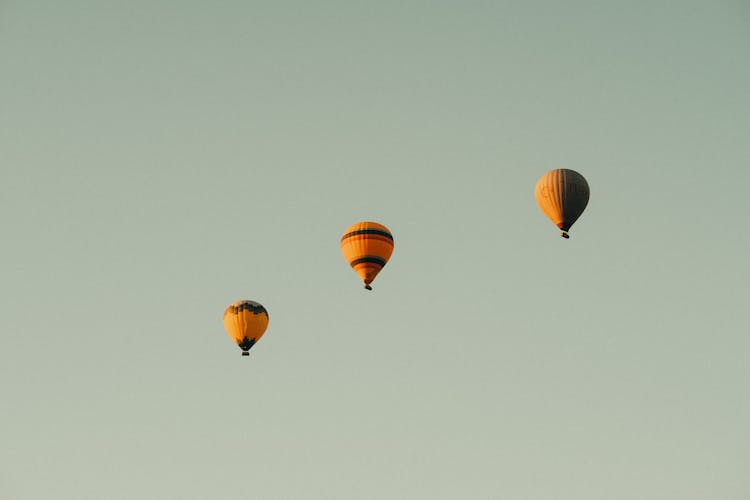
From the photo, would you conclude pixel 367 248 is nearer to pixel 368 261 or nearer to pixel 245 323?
pixel 368 261

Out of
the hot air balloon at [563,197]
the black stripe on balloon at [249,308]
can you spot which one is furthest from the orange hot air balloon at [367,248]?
the hot air balloon at [563,197]

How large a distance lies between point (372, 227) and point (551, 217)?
9.22 m

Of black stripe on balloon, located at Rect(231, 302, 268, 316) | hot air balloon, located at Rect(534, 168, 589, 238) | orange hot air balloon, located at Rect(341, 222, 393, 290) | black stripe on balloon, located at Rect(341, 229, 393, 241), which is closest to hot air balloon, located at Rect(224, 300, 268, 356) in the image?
black stripe on balloon, located at Rect(231, 302, 268, 316)

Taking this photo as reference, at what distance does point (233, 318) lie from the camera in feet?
207

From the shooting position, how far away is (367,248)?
59438 mm

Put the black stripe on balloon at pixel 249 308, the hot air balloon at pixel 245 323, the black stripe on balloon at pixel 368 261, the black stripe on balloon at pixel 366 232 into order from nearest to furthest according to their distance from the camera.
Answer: the black stripe on balloon at pixel 368 261 < the black stripe on balloon at pixel 366 232 < the hot air balloon at pixel 245 323 < the black stripe on balloon at pixel 249 308

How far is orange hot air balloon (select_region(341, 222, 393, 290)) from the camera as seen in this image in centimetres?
5944

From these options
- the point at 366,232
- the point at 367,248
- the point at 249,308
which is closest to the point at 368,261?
the point at 367,248

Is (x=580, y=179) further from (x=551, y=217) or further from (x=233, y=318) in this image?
(x=233, y=318)

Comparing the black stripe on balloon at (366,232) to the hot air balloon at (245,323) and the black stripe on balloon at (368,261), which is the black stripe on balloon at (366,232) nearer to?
the black stripe on balloon at (368,261)

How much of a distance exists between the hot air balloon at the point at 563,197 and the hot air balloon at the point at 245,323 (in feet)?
53.9

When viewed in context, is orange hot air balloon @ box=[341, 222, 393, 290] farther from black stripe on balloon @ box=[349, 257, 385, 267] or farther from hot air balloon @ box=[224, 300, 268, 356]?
hot air balloon @ box=[224, 300, 268, 356]

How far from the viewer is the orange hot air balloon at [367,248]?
195 ft

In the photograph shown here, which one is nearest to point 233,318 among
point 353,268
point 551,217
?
point 353,268
